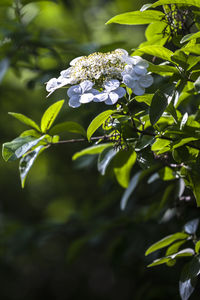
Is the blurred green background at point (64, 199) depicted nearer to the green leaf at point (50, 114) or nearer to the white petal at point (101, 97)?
the green leaf at point (50, 114)

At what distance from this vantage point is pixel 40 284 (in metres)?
3.77

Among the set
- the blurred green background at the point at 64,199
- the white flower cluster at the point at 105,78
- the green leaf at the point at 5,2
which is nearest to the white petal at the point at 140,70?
the white flower cluster at the point at 105,78

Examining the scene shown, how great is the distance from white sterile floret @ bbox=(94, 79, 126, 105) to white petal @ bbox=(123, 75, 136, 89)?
0.02 m

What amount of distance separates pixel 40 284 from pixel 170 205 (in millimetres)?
2895

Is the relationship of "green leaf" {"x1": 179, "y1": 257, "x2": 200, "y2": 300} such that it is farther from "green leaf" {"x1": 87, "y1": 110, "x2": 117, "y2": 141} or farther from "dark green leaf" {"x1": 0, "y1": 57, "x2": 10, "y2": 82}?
"dark green leaf" {"x1": 0, "y1": 57, "x2": 10, "y2": 82}

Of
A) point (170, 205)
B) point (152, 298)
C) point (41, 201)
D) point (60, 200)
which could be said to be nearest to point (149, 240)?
point (152, 298)

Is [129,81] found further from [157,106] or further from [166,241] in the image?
[166,241]

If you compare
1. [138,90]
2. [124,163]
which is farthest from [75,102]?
[124,163]

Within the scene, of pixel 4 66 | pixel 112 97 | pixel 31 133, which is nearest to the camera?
pixel 112 97

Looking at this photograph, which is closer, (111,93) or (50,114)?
(111,93)

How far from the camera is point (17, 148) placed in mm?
862

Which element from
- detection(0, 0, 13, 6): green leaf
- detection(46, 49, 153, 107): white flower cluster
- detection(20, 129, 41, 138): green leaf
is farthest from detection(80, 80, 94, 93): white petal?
detection(0, 0, 13, 6): green leaf

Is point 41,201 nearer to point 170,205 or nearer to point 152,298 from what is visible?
point 152,298

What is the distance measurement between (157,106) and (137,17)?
0.69ft
